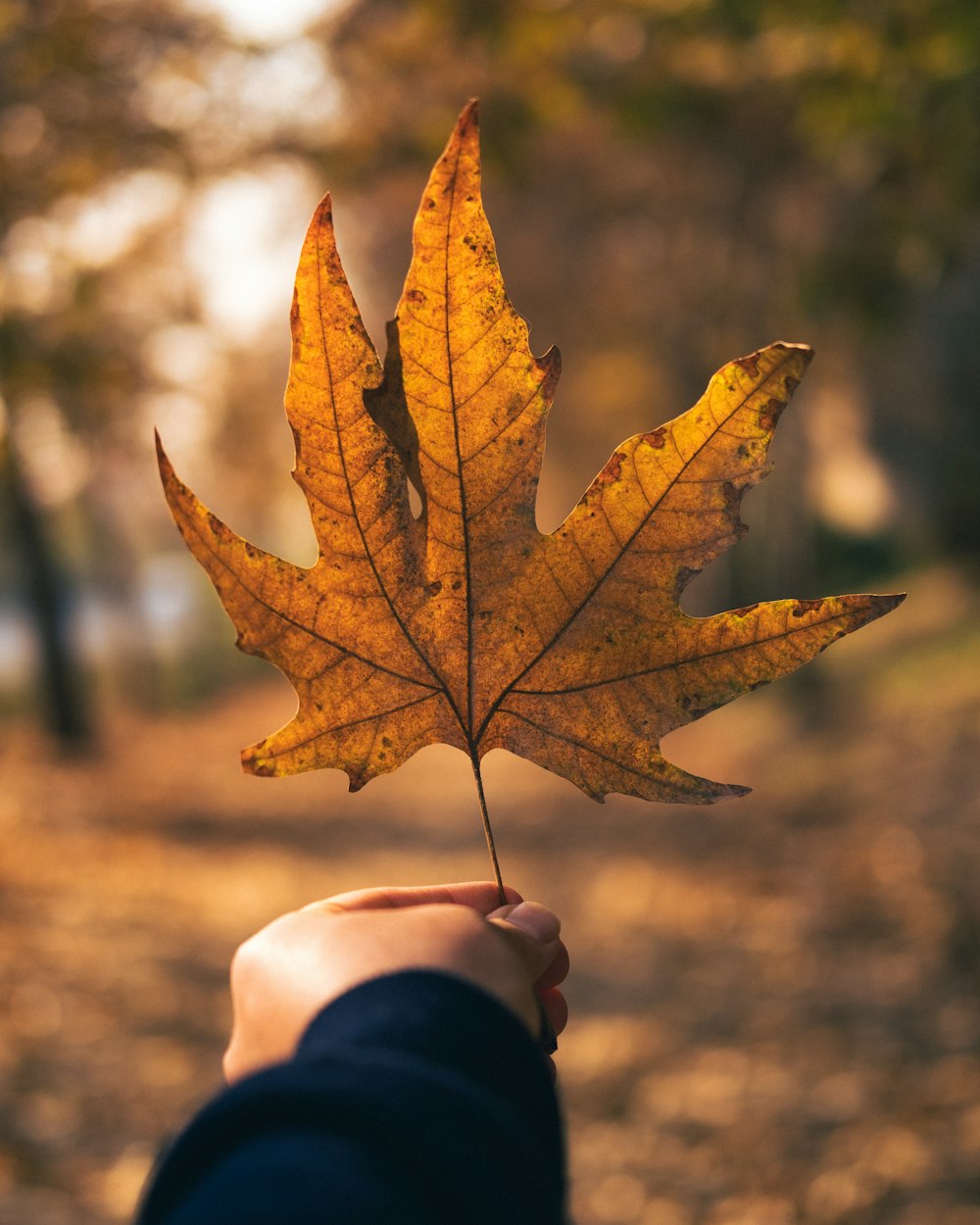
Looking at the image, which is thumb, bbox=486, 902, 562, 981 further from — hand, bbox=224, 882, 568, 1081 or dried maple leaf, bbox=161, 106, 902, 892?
dried maple leaf, bbox=161, 106, 902, 892

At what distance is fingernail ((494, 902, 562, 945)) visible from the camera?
3.71 feet

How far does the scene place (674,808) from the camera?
30.8ft

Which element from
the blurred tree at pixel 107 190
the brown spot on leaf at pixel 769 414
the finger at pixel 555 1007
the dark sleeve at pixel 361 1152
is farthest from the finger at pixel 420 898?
the blurred tree at pixel 107 190

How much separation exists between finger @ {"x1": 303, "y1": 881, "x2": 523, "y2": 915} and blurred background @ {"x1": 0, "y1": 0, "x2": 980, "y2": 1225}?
3.02 metres

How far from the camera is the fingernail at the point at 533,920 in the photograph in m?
1.13

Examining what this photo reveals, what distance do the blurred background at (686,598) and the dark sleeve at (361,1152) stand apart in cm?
331

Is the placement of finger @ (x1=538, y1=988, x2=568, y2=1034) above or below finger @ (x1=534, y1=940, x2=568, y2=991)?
below

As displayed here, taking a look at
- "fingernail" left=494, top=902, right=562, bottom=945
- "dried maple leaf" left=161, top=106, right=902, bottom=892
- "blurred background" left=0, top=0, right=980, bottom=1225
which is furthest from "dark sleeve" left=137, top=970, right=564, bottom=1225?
"blurred background" left=0, top=0, right=980, bottom=1225

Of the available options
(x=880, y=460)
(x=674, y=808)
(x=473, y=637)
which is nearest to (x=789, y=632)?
(x=473, y=637)

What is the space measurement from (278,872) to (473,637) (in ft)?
25.8

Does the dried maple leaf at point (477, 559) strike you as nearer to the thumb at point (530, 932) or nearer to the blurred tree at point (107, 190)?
the thumb at point (530, 932)

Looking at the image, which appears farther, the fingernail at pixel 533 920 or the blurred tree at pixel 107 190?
the blurred tree at pixel 107 190

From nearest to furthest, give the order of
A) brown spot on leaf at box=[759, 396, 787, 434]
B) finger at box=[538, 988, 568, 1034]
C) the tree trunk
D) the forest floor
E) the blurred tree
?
brown spot on leaf at box=[759, 396, 787, 434] → finger at box=[538, 988, 568, 1034] → the forest floor → the blurred tree → the tree trunk

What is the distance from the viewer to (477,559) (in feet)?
3.73
